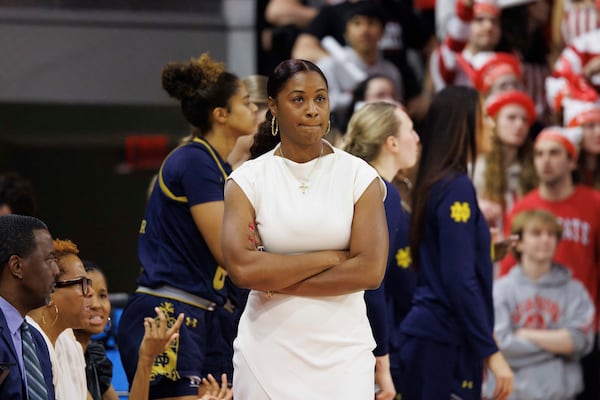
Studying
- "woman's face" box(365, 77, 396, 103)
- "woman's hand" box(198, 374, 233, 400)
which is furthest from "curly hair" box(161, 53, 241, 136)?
"woman's face" box(365, 77, 396, 103)

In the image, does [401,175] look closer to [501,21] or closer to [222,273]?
[222,273]

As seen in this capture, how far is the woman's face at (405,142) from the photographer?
16.0 feet

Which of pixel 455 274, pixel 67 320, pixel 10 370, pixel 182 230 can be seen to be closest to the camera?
pixel 10 370

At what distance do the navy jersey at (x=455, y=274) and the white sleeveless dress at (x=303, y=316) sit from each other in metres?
1.45

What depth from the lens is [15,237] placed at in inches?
140

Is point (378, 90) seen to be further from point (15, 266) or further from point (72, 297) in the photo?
point (15, 266)

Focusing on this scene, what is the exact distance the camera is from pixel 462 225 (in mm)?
5012

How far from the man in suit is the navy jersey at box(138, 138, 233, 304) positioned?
952 mm

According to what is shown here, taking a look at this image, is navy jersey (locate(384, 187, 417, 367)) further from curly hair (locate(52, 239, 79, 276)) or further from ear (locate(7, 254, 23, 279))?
ear (locate(7, 254, 23, 279))

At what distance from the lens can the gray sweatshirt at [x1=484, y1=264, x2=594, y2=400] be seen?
6.98 m

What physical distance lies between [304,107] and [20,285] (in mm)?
1001

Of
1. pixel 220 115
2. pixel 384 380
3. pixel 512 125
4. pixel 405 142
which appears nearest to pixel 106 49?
pixel 512 125

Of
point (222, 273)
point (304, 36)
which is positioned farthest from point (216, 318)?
point (304, 36)

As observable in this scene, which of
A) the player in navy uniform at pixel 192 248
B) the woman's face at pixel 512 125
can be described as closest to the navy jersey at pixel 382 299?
the player in navy uniform at pixel 192 248
